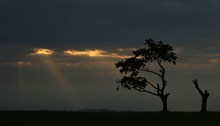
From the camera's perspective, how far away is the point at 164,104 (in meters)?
66.6

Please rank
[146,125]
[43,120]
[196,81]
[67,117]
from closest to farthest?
[146,125] → [43,120] → [67,117] → [196,81]

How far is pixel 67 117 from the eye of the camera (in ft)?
150

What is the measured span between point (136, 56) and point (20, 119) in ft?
96.5

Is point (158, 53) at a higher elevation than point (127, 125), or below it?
higher

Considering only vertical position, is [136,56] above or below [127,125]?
above

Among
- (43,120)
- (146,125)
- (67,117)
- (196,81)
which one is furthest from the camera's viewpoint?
(196,81)

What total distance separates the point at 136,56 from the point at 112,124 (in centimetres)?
3114

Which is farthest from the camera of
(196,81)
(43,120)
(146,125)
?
(196,81)

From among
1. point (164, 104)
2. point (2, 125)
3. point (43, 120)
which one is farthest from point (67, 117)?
point (164, 104)

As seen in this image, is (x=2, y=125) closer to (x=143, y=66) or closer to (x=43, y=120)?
(x=43, y=120)

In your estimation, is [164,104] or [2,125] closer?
[2,125]

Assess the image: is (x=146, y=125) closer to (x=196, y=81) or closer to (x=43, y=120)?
(x=43, y=120)

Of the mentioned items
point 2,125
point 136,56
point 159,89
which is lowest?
point 2,125

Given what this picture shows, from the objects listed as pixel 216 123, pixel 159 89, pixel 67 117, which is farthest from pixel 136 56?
pixel 216 123
